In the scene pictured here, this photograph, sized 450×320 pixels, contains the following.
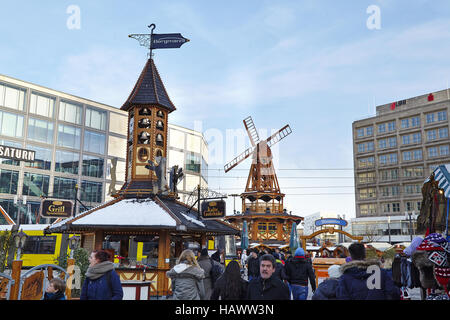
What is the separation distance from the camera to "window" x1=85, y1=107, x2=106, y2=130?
59031 millimetres

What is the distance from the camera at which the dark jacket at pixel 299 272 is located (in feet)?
30.6

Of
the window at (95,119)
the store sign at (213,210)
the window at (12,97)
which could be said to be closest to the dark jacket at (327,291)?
the store sign at (213,210)

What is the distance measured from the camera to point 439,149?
68375mm

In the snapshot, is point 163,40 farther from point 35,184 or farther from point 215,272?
point 35,184

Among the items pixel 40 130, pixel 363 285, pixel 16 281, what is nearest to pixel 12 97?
pixel 40 130

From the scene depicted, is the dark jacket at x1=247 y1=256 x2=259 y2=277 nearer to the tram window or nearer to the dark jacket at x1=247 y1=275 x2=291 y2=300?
the dark jacket at x1=247 y1=275 x2=291 y2=300

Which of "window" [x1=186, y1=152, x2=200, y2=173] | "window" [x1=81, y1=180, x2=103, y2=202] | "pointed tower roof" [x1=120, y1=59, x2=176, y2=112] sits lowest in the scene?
"window" [x1=81, y1=180, x2=103, y2=202]

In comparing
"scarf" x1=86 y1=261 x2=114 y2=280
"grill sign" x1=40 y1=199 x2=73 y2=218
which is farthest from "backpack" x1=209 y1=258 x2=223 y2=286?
"grill sign" x1=40 y1=199 x2=73 y2=218

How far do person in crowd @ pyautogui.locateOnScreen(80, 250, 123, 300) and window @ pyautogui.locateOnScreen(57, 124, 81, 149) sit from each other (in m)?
54.4

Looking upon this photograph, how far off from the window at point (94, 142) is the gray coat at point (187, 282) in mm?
54979

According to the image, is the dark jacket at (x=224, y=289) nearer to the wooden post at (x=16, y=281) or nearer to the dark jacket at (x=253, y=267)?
the dark jacket at (x=253, y=267)

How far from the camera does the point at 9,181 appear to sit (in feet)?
164
